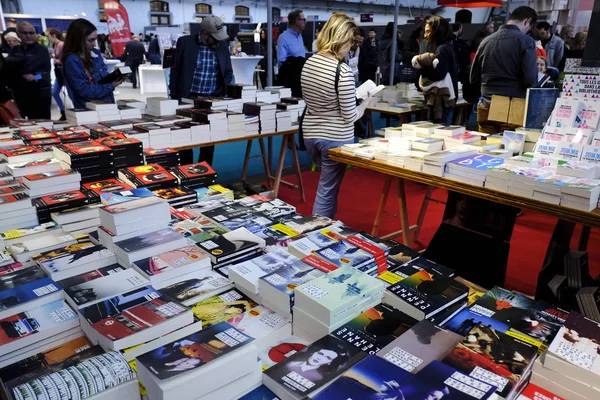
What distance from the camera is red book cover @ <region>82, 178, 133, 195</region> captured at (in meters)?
2.29

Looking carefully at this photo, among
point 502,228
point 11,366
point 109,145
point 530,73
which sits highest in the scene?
point 530,73

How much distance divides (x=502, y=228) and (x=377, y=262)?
60.0 inches

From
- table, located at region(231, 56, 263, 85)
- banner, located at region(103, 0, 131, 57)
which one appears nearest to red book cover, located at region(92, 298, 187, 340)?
banner, located at region(103, 0, 131, 57)

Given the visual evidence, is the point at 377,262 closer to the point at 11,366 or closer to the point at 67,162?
the point at 11,366

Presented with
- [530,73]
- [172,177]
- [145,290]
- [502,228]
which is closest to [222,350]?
[145,290]

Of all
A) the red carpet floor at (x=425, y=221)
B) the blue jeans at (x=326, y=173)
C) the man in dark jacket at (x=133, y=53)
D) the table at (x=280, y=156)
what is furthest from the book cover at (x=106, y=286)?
the man in dark jacket at (x=133, y=53)

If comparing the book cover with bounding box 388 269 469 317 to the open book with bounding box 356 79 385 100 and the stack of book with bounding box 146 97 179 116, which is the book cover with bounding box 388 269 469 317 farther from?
the stack of book with bounding box 146 97 179 116

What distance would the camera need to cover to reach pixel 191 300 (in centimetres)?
147

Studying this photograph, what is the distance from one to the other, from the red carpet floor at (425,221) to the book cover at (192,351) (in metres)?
2.51

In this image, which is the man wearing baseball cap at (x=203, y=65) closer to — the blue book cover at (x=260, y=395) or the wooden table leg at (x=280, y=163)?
the wooden table leg at (x=280, y=163)

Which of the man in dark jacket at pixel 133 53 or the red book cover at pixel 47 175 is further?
the man in dark jacket at pixel 133 53

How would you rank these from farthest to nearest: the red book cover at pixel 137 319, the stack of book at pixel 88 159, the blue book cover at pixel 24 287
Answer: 1. the stack of book at pixel 88 159
2. the blue book cover at pixel 24 287
3. the red book cover at pixel 137 319

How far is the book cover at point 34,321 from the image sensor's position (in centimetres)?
126

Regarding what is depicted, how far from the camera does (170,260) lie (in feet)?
5.33
